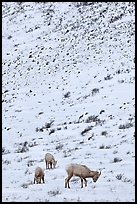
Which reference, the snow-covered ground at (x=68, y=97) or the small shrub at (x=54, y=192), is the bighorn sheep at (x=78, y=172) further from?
the small shrub at (x=54, y=192)

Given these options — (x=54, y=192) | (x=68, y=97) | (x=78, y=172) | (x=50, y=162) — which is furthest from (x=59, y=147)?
(x=68, y=97)

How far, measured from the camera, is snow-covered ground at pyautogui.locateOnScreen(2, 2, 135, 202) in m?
12.8

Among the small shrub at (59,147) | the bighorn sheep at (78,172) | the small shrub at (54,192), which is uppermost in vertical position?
the small shrub at (59,147)

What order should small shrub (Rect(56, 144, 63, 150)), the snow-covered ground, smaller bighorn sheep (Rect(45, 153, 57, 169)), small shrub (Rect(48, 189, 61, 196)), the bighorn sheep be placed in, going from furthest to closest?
small shrub (Rect(56, 144, 63, 150))
smaller bighorn sheep (Rect(45, 153, 57, 169))
the snow-covered ground
the bighorn sheep
small shrub (Rect(48, 189, 61, 196))

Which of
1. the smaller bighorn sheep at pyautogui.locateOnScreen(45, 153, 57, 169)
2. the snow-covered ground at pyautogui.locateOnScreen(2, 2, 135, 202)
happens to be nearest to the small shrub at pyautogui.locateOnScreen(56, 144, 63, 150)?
the snow-covered ground at pyautogui.locateOnScreen(2, 2, 135, 202)

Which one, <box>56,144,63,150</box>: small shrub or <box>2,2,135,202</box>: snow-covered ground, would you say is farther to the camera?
<box>56,144,63,150</box>: small shrub

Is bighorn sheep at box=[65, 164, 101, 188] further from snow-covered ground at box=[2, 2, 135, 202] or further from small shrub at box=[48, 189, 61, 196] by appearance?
small shrub at box=[48, 189, 61, 196]

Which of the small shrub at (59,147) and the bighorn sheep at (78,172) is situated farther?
the small shrub at (59,147)

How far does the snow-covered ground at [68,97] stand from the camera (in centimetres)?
1275

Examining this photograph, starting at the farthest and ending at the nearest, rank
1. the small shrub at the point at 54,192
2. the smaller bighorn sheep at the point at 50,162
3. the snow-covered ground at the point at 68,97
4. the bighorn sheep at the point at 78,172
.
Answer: the smaller bighorn sheep at the point at 50,162 → the snow-covered ground at the point at 68,97 → the bighorn sheep at the point at 78,172 → the small shrub at the point at 54,192

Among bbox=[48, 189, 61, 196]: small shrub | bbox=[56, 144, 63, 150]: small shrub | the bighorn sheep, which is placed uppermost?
bbox=[56, 144, 63, 150]: small shrub

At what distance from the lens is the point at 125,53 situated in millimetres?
31219

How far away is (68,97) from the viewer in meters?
26.9

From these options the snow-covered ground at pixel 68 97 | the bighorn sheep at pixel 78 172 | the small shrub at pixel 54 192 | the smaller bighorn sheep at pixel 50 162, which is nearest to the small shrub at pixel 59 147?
the snow-covered ground at pixel 68 97
